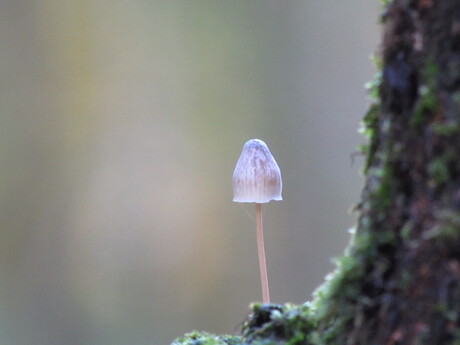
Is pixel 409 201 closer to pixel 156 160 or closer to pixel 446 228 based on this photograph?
pixel 446 228

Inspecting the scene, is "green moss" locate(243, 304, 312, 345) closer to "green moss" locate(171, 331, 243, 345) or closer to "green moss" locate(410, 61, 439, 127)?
"green moss" locate(171, 331, 243, 345)

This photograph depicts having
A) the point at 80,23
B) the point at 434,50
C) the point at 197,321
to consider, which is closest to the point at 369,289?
the point at 434,50

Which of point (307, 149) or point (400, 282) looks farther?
point (307, 149)

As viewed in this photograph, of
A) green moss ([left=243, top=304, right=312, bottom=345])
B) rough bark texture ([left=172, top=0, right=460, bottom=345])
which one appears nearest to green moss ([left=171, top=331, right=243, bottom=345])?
green moss ([left=243, top=304, right=312, bottom=345])

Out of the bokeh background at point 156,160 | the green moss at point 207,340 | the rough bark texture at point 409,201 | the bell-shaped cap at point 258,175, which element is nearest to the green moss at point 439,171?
the rough bark texture at point 409,201

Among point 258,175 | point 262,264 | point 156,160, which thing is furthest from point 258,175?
point 156,160

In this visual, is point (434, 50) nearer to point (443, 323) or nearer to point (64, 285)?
point (443, 323)

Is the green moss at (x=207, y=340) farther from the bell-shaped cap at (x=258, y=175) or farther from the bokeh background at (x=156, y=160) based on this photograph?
the bokeh background at (x=156, y=160)
